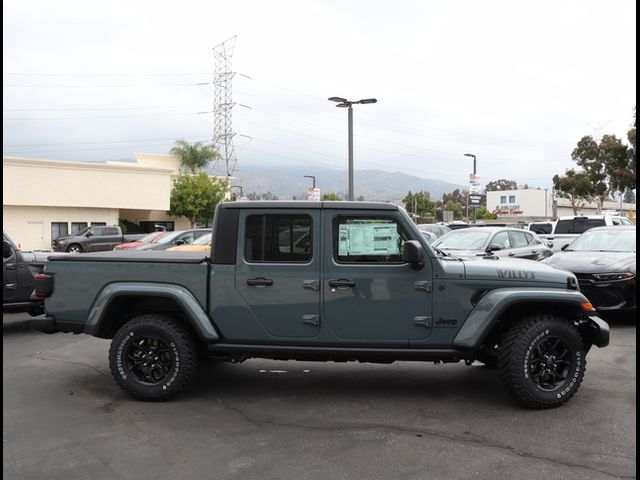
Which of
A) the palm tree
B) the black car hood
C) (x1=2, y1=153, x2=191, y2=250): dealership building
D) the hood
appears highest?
the palm tree

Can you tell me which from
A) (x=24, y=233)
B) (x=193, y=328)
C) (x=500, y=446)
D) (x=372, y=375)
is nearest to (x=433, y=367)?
(x=372, y=375)

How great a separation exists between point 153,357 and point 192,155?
4958 cm

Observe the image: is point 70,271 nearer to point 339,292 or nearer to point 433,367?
point 339,292

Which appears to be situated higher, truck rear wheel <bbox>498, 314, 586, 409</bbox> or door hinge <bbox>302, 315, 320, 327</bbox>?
door hinge <bbox>302, 315, 320, 327</bbox>

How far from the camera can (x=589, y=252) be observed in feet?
33.3

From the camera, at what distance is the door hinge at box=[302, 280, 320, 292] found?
5.19m

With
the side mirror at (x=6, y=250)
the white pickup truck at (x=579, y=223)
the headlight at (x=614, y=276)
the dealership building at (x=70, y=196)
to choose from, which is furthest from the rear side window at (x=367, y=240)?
the dealership building at (x=70, y=196)

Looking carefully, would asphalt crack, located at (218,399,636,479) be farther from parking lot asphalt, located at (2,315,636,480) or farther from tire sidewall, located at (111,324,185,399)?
tire sidewall, located at (111,324,185,399)

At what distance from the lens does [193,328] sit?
540 centimetres

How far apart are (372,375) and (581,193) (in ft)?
165

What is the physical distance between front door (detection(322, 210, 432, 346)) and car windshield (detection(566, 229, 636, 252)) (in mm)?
6532

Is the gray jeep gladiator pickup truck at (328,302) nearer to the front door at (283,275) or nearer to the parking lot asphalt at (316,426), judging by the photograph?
the front door at (283,275)

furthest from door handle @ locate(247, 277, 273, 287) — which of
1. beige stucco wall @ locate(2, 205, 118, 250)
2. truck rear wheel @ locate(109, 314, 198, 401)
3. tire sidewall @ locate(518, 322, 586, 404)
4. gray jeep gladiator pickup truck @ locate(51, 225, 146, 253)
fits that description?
beige stucco wall @ locate(2, 205, 118, 250)

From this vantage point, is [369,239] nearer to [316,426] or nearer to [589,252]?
[316,426]
